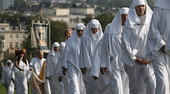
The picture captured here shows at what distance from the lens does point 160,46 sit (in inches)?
505

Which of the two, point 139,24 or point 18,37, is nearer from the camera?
point 139,24

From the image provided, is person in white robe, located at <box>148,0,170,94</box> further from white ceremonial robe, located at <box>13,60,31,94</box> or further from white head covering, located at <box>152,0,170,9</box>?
white ceremonial robe, located at <box>13,60,31,94</box>

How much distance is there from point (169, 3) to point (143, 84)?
9.39 feet

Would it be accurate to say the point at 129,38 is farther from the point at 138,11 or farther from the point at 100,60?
the point at 100,60

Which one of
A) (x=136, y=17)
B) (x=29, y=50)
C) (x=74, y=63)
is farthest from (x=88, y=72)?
(x=29, y=50)

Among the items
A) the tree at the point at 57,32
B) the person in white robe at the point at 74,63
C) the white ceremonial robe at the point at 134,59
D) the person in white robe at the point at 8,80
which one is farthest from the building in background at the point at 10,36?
the white ceremonial robe at the point at 134,59

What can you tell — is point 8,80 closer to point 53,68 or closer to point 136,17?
point 53,68

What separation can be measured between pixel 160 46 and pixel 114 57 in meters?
3.72

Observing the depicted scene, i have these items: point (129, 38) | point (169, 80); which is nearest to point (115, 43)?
point (129, 38)

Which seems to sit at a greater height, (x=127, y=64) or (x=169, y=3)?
(x=169, y=3)

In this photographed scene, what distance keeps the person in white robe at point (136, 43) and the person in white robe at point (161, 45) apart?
60.3 inches

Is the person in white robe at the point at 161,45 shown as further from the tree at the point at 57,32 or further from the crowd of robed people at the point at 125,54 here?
the tree at the point at 57,32

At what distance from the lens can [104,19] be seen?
11244cm

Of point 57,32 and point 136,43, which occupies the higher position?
point 136,43
